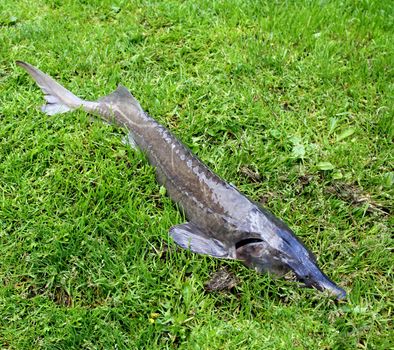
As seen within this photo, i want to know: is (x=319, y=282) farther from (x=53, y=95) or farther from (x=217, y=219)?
(x=53, y=95)

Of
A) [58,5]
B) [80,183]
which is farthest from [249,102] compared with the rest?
[58,5]

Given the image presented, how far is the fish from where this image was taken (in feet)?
10.9

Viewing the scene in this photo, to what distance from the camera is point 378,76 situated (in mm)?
4898

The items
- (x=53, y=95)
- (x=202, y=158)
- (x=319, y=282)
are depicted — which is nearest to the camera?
(x=319, y=282)

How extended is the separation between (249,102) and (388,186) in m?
1.34

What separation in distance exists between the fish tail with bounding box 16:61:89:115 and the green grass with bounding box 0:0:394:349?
103 millimetres

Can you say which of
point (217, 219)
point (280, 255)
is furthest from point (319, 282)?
point (217, 219)

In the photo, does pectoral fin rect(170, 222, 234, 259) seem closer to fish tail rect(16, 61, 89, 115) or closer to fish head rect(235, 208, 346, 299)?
fish head rect(235, 208, 346, 299)

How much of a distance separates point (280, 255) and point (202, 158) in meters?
1.16

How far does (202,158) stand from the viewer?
4.18m

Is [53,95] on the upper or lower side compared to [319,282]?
upper

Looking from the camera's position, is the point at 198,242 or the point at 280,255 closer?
the point at 280,255

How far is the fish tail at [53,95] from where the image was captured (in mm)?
4430

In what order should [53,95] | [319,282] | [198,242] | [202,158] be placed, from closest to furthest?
[319,282]
[198,242]
[202,158]
[53,95]
